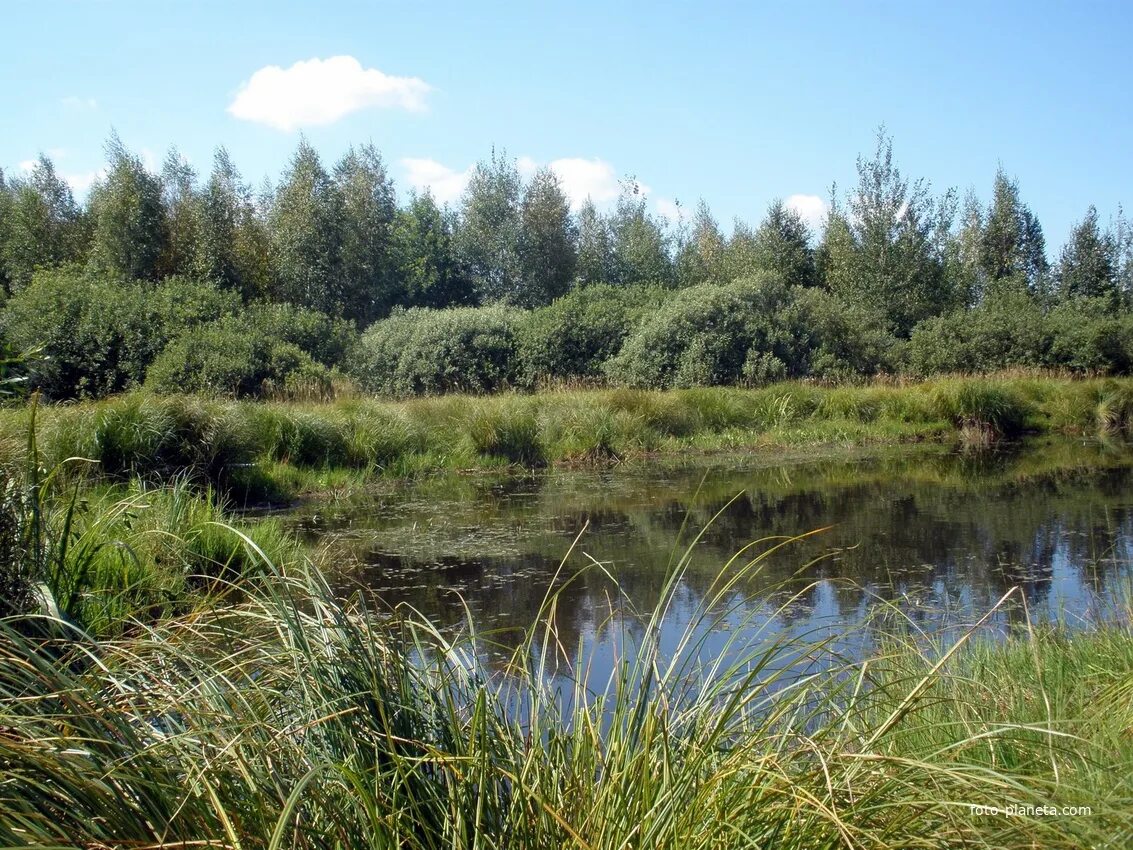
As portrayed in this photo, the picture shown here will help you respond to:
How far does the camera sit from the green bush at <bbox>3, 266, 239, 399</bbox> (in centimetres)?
1962

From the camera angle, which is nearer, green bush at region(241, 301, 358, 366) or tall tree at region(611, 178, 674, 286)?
green bush at region(241, 301, 358, 366)

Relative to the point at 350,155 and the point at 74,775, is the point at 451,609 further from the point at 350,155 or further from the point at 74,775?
the point at 350,155

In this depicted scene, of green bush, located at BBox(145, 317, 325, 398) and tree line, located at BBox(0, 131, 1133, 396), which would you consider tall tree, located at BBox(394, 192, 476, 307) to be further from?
green bush, located at BBox(145, 317, 325, 398)

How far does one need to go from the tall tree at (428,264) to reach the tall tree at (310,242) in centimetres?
363

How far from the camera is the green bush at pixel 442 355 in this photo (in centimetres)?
2344

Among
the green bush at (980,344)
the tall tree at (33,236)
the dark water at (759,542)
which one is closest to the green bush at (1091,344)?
the green bush at (980,344)

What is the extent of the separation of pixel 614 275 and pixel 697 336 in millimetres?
18483

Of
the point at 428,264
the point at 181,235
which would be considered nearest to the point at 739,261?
the point at 428,264

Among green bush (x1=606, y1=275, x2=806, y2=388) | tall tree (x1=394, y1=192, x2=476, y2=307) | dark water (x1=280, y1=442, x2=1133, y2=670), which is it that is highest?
tall tree (x1=394, y1=192, x2=476, y2=307)

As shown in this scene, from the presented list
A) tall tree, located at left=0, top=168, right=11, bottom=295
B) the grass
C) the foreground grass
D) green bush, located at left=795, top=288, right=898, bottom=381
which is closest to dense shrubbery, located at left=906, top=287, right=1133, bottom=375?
green bush, located at left=795, top=288, right=898, bottom=381

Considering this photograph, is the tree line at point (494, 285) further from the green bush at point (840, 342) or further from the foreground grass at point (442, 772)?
the foreground grass at point (442, 772)

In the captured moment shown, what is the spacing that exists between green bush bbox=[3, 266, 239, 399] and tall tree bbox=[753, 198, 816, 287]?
19.8 m

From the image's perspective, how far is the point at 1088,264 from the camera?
35750mm

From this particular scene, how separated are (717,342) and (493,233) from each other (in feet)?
48.5
